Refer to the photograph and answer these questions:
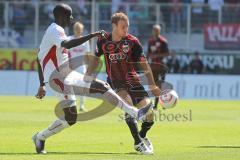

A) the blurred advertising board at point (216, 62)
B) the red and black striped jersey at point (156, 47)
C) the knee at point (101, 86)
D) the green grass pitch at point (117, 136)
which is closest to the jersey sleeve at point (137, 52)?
the knee at point (101, 86)

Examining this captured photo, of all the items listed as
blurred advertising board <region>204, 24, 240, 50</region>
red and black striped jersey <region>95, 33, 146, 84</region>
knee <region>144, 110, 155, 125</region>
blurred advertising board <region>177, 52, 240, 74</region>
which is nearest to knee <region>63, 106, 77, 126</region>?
red and black striped jersey <region>95, 33, 146, 84</region>

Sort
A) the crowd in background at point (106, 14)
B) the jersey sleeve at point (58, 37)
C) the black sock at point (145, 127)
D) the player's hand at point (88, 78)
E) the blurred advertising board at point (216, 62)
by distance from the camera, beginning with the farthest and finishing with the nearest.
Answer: the crowd in background at point (106, 14) → the blurred advertising board at point (216, 62) → the player's hand at point (88, 78) → the black sock at point (145, 127) → the jersey sleeve at point (58, 37)

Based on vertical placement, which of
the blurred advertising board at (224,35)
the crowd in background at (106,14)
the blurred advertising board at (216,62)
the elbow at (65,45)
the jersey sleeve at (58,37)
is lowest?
the blurred advertising board at (216,62)

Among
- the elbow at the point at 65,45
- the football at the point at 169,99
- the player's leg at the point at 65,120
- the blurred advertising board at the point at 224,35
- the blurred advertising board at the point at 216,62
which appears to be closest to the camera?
the elbow at the point at 65,45

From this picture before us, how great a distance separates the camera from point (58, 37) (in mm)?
12359

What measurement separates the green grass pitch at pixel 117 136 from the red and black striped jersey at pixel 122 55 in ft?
4.49

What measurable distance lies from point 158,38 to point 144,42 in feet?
35.6

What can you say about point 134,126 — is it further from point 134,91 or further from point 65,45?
point 65,45

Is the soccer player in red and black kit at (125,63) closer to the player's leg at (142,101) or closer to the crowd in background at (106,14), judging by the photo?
the player's leg at (142,101)

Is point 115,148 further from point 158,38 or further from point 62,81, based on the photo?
point 158,38

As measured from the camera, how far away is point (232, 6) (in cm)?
3503

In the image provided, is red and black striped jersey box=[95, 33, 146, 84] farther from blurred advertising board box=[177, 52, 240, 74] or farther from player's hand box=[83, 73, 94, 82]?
blurred advertising board box=[177, 52, 240, 74]

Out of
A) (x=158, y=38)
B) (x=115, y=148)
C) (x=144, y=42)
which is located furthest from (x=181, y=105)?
(x=115, y=148)

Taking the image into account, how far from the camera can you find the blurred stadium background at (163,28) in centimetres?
3444
